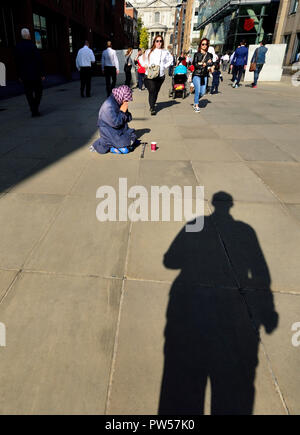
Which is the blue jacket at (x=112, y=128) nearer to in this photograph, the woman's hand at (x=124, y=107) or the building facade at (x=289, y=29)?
the woman's hand at (x=124, y=107)

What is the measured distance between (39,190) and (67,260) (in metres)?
1.85

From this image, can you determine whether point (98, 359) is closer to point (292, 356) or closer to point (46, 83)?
point (292, 356)

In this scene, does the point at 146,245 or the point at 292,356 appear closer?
the point at 292,356

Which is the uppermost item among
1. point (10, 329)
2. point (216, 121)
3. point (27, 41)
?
point (27, 41)

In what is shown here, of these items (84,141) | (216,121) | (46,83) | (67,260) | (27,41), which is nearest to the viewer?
(67,260)

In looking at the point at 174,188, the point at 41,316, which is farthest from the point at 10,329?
the point at 174,188

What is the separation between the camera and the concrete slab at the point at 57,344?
5.09ft

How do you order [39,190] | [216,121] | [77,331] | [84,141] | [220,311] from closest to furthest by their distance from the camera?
1. [77,331]
2. [220,311]
3. [39,190]
4. [84,141]
5. [216,121]

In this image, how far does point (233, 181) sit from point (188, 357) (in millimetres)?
3232

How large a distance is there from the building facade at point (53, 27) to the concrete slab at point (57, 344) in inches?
559

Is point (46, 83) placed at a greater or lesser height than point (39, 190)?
greater

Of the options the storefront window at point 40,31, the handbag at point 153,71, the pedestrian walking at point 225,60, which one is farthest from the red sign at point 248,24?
the handbag at point 153,71

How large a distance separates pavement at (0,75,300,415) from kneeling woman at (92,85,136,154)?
0.83m

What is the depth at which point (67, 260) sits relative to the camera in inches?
104
